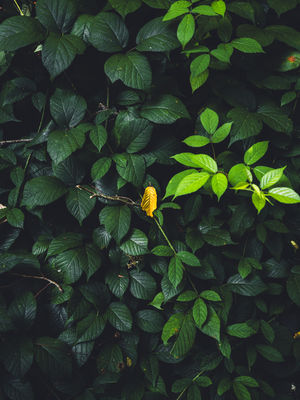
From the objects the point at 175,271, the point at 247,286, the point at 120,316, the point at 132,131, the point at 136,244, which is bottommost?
the point at 247,286

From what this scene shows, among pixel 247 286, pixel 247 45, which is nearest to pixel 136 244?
pixel 247 286

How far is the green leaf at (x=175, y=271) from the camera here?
3.95ft

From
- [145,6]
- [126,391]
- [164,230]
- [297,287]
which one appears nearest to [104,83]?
[145,6]

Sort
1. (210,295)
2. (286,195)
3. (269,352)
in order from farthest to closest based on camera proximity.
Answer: (269,352)
(210,295)
(286,195)

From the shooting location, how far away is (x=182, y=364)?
1.43 metres

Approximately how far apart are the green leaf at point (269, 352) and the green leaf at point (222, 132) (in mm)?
941

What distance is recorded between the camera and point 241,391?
1346 mm

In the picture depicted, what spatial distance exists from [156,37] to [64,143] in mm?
521

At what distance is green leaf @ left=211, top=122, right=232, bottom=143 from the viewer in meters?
1.19

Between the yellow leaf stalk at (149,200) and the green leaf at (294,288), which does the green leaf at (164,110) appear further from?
the green leaf at (294,288)

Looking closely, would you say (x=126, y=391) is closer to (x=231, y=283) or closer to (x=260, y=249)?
(x=231, y=283)

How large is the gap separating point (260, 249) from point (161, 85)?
0.82 metres

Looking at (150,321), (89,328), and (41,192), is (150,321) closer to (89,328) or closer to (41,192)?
(89,328)

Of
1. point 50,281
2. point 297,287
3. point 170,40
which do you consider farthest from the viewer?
point 297,287
